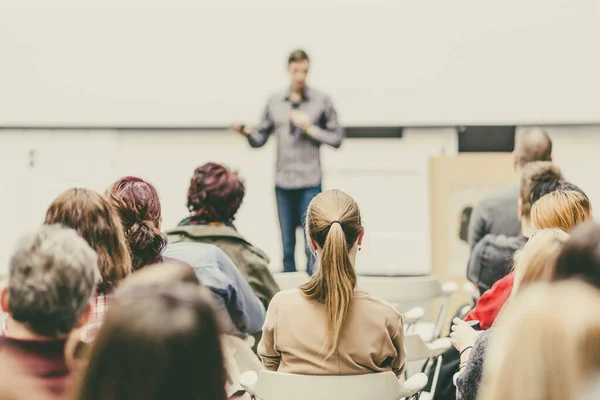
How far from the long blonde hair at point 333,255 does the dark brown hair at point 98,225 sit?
1.82 ft

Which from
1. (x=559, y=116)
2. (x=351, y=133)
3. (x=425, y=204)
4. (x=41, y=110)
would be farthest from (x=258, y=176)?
(x=559, y=116)

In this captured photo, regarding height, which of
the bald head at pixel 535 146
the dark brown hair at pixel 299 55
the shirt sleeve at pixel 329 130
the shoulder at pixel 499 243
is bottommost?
the shoulder at pixel 499 243

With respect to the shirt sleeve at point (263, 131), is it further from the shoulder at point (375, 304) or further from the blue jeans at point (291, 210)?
the shoulder at point (375, 304)

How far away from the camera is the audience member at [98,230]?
7.55 ft

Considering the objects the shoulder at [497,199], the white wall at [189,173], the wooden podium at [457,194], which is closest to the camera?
the shoulder at [497,199]

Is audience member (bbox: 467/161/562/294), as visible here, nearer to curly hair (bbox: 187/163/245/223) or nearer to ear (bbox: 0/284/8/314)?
curly hair (bbox: 187/163/245/223)

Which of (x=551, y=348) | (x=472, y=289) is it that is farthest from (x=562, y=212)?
(x=551, y=348)

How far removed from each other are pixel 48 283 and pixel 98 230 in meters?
0.71

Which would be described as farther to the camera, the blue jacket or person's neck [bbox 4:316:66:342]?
the blue jacket

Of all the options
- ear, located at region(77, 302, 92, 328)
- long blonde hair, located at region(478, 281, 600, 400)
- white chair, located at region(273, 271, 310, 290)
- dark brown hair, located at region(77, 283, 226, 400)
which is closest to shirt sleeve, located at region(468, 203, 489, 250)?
white chair, located at region(273, 271, 310, 290)

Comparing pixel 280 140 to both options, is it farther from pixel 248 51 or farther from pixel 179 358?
pixel 179 358

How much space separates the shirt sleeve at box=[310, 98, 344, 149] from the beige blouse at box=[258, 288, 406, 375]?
276 centimetres

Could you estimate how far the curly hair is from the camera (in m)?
3.47

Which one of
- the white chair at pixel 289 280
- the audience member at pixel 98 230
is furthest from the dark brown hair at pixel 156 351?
the white chair at pixel 289 280
